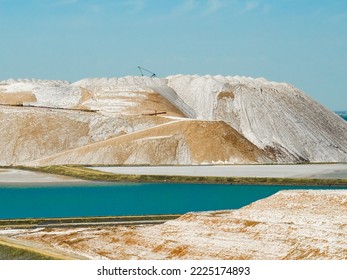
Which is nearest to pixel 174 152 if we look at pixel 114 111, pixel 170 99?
pixel 114 111

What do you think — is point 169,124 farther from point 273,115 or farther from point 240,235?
point 240,235

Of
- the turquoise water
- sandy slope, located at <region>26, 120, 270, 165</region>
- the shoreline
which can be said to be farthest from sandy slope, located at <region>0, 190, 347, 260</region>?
sandy slope, located at <region>26, 120, 270, 165</region>

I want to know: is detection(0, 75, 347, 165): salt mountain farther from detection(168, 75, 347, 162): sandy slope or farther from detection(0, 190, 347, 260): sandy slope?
detection(0, 190, 347, 260): sandy slope

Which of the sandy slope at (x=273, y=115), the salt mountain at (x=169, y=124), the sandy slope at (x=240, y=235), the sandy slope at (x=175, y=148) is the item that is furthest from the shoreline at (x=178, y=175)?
the sandy slope at (x=273, y=115)

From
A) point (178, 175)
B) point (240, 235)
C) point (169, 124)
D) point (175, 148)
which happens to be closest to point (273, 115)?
point (169, 124)

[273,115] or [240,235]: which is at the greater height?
[273,115]

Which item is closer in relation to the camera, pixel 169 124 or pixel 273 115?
pixel 169 124
